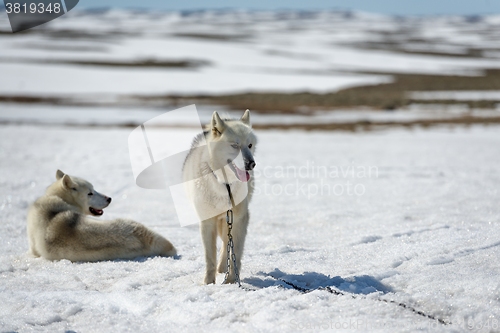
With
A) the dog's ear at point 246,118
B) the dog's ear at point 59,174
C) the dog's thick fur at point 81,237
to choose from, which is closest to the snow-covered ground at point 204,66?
the dog's ear at point 59,174

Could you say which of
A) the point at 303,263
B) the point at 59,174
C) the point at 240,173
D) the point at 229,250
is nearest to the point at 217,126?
the point at 240,173

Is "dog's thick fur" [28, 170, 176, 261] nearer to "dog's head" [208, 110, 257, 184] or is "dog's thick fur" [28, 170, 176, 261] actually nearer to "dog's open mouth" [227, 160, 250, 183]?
"dog's head" [208, 110, 257, 184]

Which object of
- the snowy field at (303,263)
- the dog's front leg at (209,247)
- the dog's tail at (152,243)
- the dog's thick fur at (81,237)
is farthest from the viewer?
the dog's tail at (152,243)

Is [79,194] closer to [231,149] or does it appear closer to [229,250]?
[229,250]

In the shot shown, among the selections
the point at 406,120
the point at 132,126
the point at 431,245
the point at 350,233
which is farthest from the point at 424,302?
the point at 406,120

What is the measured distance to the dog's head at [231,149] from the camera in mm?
3976

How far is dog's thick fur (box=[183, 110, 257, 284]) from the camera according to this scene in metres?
4.03

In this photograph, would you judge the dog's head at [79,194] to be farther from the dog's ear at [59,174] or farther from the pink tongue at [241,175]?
the pink tongue at [241,175]

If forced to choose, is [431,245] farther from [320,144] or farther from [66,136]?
[66,136]

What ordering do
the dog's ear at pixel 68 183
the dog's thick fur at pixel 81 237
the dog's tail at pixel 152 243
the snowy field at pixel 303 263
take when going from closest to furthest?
the snowy field at pixel 303 263, the dog's thick fur at pixel 81 237, the dog's tail at pixel 152 243, the dog's ear at pixel 68 183

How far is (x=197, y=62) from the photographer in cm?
5094

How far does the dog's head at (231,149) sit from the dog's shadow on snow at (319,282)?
0.91 m

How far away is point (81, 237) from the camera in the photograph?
496cm

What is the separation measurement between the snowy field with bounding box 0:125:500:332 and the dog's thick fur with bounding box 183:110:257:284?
390 millimetres
